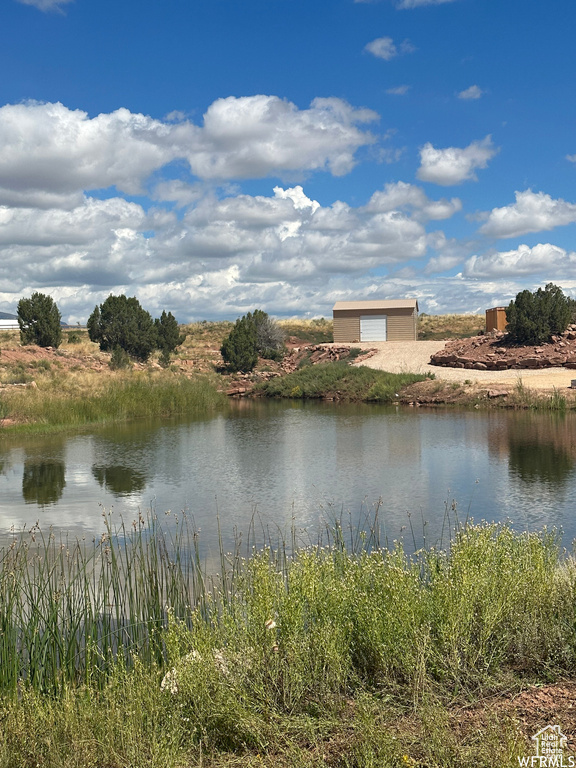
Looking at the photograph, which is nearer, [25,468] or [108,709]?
[108,709]

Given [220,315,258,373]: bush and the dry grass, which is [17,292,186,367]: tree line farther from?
the dry grass

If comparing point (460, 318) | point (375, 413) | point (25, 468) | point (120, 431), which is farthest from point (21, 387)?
point (460, 318)

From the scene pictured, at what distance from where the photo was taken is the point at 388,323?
46.4m

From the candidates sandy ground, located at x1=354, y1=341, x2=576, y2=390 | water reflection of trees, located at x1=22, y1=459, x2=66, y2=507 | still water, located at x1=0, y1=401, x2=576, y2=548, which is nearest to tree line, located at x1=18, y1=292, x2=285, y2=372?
sandy ground, located at x1=354, y1=341, x2=576, y2=390

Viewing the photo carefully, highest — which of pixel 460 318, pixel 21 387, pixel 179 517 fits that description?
pixel 460 318

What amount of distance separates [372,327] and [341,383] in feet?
45.5

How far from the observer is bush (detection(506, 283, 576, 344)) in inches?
1414

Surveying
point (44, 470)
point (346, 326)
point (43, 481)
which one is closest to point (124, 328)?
point (346, 326)

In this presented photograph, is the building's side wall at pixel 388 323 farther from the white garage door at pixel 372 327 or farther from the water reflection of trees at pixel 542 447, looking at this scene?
the water reflection of trees at pixel 542 447

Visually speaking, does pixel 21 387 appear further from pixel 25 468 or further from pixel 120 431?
pixel 25 468

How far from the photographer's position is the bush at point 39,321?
39281 millimetres

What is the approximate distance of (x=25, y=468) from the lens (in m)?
15.6

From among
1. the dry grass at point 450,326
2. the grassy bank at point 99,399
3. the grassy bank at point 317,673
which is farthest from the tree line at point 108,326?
the grassy bank at point 317,673

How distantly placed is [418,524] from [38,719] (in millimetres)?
6519
